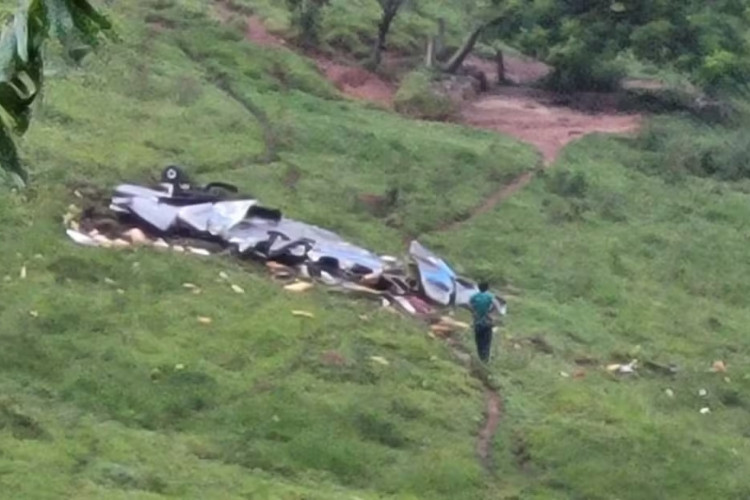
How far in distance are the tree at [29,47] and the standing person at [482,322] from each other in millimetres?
12436

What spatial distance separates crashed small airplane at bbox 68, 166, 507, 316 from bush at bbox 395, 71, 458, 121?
9674 mm

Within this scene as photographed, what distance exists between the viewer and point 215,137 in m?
23.4

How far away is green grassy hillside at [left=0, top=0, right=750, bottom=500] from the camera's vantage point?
1334cm

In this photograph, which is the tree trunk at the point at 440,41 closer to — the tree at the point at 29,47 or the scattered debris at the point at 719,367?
the scattered debris at the point at 719,367

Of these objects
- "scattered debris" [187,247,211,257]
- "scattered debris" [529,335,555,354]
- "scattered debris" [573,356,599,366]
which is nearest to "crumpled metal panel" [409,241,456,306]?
"scattered debris" [529,335,555,354]

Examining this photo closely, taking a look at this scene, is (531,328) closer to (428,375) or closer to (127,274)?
(428,375)

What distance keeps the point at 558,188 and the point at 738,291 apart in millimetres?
4082

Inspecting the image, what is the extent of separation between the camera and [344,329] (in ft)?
54.3

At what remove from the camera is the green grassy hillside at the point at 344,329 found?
13.3 m

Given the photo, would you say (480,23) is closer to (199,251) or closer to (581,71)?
(581,71)

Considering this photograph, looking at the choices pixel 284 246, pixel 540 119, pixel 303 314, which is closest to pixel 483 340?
pixel 303 314

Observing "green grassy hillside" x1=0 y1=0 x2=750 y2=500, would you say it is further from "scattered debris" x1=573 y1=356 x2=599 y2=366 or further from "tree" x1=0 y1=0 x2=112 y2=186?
"tree" x1=0 y1=0 x2=112 y2=186

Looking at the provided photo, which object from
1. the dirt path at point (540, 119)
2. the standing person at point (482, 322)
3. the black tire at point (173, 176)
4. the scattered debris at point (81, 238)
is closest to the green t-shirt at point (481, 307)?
the standing person at point (482, 322)

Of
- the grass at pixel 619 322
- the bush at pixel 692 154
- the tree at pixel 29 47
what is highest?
the tree at pixel 29 47
